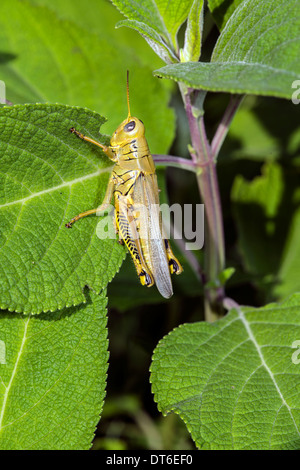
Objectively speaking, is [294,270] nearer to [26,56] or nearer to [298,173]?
[298,173]

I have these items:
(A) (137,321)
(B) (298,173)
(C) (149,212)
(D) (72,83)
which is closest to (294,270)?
(B) (298,173)

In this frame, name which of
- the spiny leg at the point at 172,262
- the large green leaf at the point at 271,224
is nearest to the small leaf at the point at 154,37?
the spiny leg at the point at 172,262

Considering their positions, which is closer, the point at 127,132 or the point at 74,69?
the point at 127,132

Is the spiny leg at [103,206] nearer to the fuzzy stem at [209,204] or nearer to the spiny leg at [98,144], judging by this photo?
the spiny leg at [98,144]

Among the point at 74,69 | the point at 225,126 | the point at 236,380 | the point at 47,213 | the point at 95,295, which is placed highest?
the point at 74,69

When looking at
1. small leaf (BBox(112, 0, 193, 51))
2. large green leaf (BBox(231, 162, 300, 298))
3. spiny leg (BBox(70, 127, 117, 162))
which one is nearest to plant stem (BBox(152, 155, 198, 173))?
spiny leg (BBox(70, 127, 117, 162))

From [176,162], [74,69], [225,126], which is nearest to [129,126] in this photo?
[176,162]

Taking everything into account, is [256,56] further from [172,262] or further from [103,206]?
[172,262]
